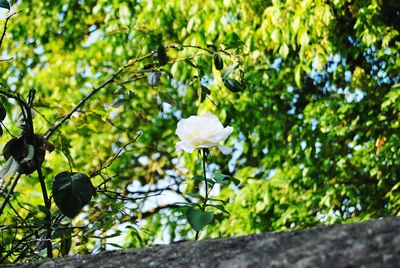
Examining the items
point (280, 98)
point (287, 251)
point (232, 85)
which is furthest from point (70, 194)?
point (280, 98)

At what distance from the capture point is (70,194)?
1178 millimetres

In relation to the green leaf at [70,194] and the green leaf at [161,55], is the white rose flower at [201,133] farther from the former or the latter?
the green leaf at [161,55]

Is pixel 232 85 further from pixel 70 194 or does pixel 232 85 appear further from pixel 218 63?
pixel 70 194

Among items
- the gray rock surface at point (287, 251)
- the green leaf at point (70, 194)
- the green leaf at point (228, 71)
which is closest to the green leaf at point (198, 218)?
the green leaf at point (70, 194)

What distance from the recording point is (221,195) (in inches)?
194

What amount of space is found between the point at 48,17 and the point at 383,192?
334 centimetres

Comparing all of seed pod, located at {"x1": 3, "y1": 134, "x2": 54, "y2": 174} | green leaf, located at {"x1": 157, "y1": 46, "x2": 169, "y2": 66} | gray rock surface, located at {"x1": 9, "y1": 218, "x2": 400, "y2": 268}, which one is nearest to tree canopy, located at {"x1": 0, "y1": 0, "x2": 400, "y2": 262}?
green leaf, located at {"x1": 157, "y1": 46, "x2": 169, "y2": 66}

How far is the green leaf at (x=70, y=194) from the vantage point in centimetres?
117

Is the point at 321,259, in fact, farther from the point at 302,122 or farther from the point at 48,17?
the point at 48,17

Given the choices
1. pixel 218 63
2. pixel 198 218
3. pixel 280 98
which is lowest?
pixel 198 218

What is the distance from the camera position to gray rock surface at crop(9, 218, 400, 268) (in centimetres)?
69

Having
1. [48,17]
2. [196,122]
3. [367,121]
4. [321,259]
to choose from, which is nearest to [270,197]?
[367,121]

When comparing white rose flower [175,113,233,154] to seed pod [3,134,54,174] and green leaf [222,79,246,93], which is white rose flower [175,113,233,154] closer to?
seed pod [3,134,54,174]

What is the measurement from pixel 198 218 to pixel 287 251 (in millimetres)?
435
